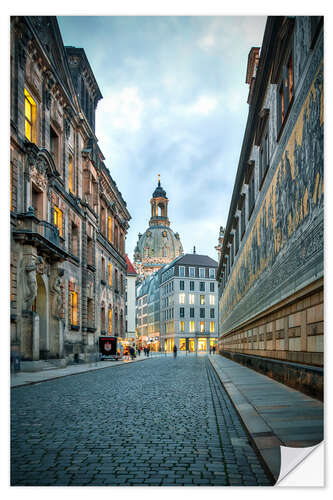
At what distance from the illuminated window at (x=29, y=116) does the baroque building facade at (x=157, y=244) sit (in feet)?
524

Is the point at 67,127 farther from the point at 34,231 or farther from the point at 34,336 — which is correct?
the point at 34,336

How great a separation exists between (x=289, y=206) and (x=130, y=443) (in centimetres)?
624

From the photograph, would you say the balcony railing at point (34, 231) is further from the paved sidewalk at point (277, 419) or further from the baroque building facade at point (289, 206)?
the paved sidewalk at point (277, 419)

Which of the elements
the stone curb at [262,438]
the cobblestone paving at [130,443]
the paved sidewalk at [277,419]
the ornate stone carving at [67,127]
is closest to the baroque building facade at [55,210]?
the ornate stone carving at [67,127]

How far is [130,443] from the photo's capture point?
23.2 feet

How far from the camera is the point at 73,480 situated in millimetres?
4867

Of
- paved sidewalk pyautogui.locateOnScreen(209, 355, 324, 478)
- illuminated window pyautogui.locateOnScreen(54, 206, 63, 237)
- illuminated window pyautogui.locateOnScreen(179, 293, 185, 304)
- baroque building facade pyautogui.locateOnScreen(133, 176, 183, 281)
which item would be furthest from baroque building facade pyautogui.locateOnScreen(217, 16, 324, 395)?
baroque building facade pyautogui.locateOnScreen(133, 176, 183, 281)

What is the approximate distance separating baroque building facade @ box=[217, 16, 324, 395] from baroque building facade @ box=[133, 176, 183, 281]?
167 meters

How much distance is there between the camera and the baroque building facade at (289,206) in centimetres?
799

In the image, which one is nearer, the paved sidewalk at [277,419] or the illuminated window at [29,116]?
the paved sidewalk at [277,419]

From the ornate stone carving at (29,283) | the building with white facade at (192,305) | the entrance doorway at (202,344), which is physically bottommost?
the entrance doorway at (202,344)

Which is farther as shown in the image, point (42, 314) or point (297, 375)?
point (42, 314)

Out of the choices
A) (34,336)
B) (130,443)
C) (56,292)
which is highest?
(56,292)

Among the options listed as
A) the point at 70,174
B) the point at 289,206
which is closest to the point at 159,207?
the point at 70,174
